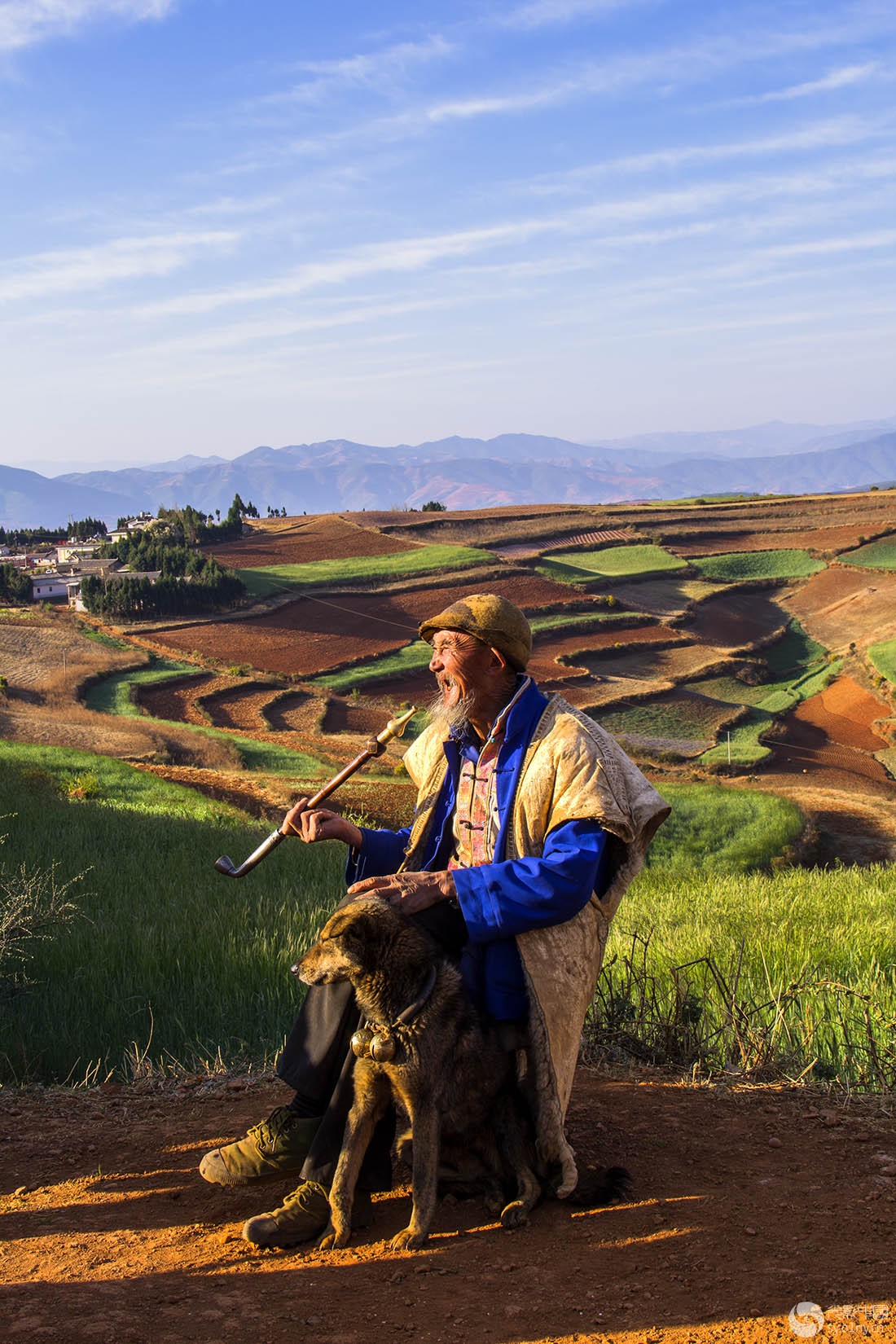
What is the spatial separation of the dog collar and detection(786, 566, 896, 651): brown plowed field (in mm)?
39813

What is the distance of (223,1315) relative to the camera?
112 inches

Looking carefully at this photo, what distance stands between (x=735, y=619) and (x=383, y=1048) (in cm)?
4091

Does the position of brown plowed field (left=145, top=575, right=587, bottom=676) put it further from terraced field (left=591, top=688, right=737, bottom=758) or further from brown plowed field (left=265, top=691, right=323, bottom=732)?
terraced field (left=591, top=688, right=737, bottom=758)

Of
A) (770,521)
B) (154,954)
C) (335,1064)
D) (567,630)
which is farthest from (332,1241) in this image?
(770,521)

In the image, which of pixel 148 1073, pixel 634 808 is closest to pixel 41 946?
pixel 148 1073

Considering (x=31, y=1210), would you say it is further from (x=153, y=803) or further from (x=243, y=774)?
(x=243, y=774)

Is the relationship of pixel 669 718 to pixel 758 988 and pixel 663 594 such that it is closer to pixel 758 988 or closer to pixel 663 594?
pixel 663 594

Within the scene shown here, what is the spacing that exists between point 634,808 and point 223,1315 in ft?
5.72

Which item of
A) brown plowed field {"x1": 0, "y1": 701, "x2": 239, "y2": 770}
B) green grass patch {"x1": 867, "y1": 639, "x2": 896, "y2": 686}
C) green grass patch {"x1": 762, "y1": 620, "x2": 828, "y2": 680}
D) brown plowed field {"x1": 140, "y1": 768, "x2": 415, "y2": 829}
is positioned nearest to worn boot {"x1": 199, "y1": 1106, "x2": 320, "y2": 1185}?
brown plowed field {"x1": 140, "y1": 768, "x2": 415, "y2": 829}

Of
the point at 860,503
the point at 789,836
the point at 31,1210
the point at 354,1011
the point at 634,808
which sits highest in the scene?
the point at 860,503

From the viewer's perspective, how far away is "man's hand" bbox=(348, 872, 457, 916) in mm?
3350

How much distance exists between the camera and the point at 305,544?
157 feet

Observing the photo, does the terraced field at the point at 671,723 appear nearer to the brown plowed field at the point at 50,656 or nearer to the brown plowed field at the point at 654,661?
the brown plowed field at the point at 654,661

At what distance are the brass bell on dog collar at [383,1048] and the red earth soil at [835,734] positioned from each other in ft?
89.7
